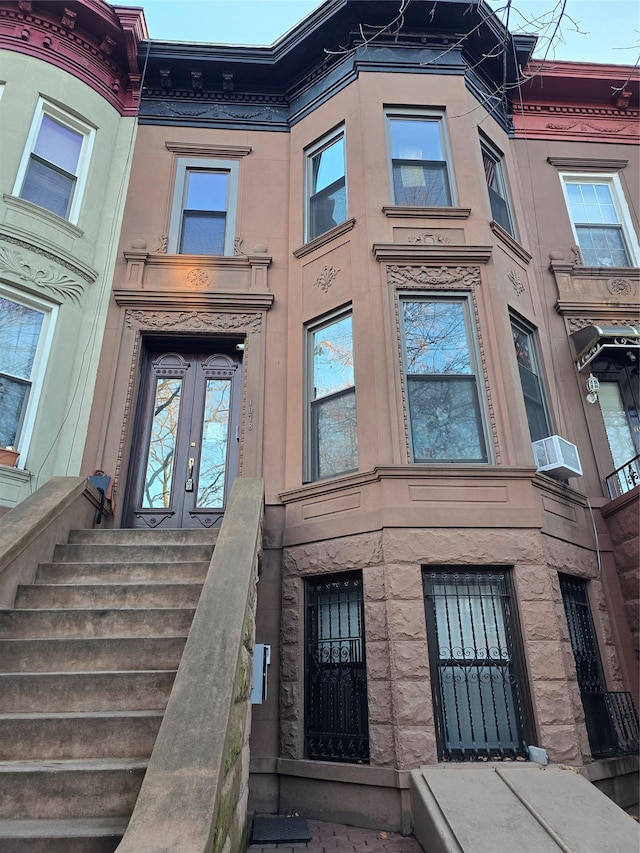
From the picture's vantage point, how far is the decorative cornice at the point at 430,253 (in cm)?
690

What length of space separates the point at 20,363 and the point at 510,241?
6972mm

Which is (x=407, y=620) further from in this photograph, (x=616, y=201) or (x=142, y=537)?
(x=616, y=201)

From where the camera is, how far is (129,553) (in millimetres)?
5039

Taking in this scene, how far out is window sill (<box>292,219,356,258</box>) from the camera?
734 cm

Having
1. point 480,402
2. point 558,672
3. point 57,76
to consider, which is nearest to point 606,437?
point 480,402

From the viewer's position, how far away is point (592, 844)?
318cm

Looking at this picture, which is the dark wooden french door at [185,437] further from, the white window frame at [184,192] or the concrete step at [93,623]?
the concrete step at [93,623]

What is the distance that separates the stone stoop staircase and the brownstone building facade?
6.45ft

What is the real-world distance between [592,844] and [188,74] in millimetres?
11298

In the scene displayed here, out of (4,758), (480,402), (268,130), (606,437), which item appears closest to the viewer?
(4,758)

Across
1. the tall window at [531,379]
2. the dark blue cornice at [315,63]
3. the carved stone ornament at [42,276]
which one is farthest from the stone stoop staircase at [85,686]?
the dark blue cornice at [315,63]

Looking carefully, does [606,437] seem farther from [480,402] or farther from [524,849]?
[524,849]

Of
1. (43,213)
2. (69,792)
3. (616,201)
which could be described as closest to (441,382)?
(69,792)

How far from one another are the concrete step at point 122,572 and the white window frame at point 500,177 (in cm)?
685
